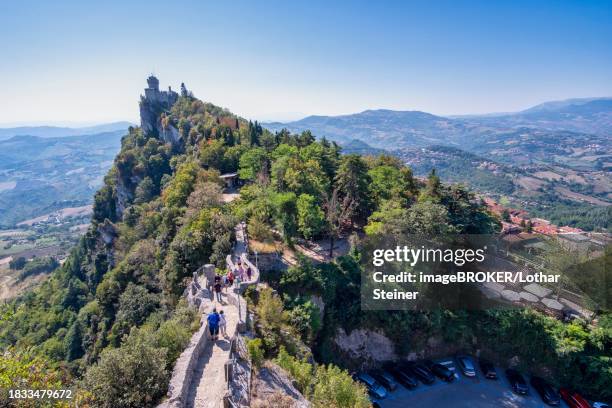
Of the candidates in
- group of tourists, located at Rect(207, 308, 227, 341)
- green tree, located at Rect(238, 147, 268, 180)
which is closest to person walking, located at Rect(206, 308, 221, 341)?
group of tourists, located at Rect(207, 308, 227, 341)

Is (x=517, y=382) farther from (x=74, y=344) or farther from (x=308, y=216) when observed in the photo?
(x=74, y=344)

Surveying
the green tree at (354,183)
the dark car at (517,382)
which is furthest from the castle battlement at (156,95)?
the dark car at (517,382)

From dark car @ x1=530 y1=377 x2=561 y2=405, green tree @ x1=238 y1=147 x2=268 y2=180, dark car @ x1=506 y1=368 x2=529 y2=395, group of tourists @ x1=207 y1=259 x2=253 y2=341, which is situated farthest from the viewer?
green tree @ x1=238 y1=147 x2=268 y2=180

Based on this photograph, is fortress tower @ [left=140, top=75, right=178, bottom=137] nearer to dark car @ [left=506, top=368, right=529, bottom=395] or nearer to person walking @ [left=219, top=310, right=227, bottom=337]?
person walking @ [left=219, top=310, right=227, bottom=337]

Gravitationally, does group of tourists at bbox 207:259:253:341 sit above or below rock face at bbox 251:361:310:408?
above

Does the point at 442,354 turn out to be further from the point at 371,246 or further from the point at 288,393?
the point at 288,393

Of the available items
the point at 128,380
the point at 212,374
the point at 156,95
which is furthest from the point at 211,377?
the point at 156,95

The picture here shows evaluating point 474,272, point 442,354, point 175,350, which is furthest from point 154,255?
point 474,272
